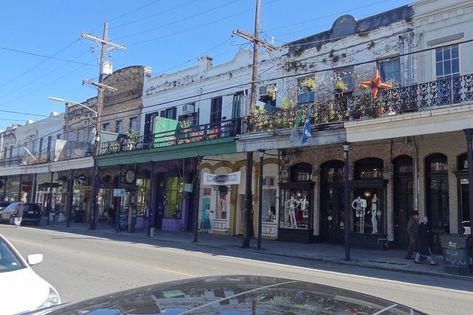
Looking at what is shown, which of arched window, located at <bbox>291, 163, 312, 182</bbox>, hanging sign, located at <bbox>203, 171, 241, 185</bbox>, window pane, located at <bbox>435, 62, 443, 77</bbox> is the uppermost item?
window pane, located at <bbox>435, 62, 443, 77</bbox>

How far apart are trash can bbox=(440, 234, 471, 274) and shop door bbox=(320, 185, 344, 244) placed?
789cm

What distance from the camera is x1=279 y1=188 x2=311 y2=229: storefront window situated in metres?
23.3

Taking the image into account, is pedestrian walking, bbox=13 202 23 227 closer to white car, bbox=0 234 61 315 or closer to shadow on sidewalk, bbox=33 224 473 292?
shadow on sidewalk, bbox=33 224 473 292

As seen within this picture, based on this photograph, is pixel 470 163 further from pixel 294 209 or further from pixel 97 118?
pixel 97 118

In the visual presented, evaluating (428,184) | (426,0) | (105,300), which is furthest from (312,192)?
Result: (105,300)

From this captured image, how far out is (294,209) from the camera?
2378 centimetres

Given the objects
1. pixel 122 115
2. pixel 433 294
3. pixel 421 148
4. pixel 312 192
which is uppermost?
pixel 122 115

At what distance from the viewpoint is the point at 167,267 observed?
1292cm

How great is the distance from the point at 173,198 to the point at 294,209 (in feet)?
34.7

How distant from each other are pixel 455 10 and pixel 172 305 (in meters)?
19.5

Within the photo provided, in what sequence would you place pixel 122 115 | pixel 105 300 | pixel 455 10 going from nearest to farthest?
pixel 105 300, pixel 455 10, pixel 122 115

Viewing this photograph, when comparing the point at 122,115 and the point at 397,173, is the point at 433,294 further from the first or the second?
the point at 122,115

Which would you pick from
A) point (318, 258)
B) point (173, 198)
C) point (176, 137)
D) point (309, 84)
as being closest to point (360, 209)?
point (318, 258)

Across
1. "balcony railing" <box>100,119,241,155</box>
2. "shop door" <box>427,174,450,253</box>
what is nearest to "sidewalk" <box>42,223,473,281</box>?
"shop door" <box>427,174,450,253</box>
